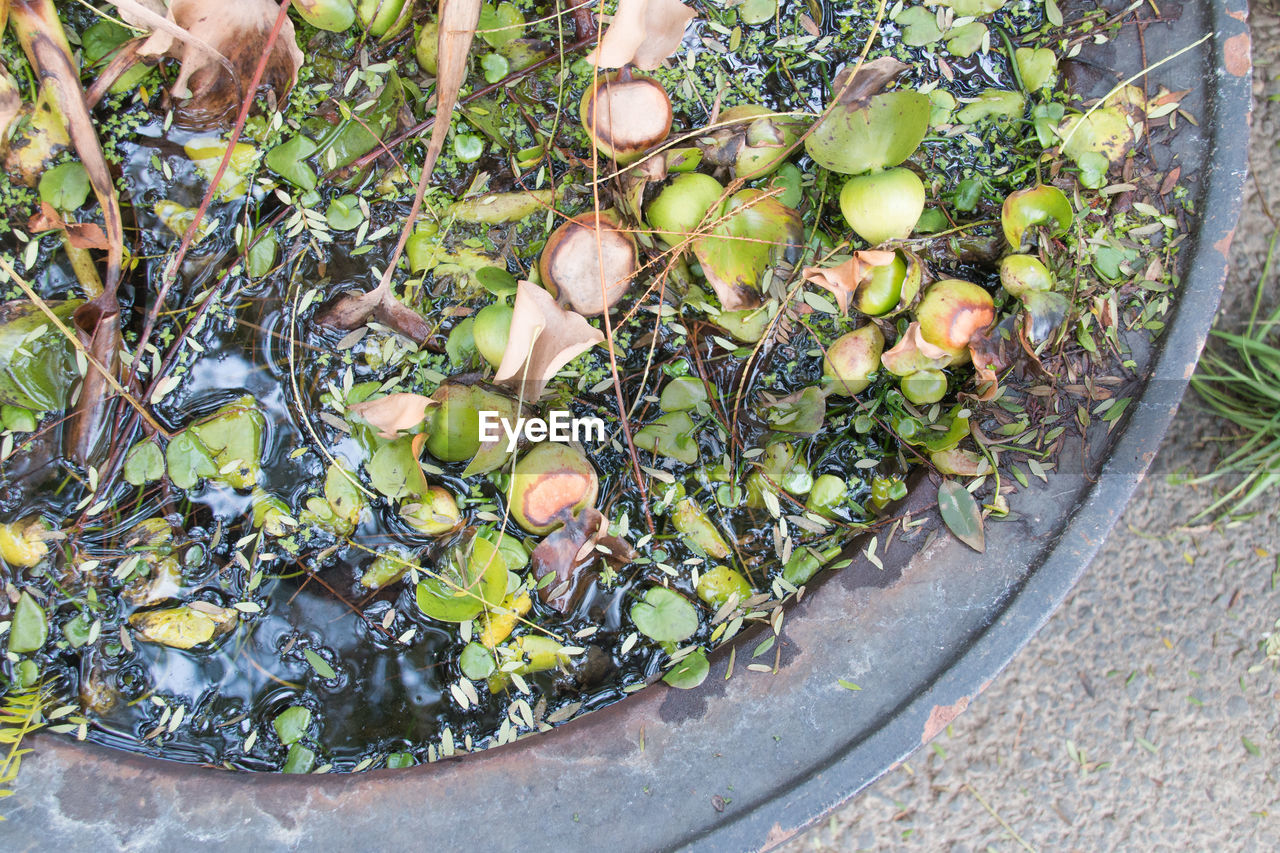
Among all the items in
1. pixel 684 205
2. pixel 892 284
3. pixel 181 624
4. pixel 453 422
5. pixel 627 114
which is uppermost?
pixel 627 114

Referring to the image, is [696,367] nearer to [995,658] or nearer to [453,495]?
[453,495]

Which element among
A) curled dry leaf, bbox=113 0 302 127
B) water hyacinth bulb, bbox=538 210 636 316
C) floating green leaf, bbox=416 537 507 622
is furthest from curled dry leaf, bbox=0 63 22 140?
floating green leaf, bbox=416 537 507 622

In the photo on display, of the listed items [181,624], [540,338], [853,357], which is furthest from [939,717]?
[181,624]

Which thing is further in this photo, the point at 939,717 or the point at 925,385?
the point at 925,385

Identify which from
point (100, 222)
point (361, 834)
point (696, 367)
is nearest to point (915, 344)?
point (696, 367)

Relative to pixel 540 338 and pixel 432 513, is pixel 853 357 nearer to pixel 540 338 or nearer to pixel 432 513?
pixel 540 338

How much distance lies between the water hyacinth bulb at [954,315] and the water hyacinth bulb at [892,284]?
31 mm

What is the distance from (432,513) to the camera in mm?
1088

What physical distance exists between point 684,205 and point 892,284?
31cm

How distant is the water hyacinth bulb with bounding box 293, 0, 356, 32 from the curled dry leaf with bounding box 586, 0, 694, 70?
38cm

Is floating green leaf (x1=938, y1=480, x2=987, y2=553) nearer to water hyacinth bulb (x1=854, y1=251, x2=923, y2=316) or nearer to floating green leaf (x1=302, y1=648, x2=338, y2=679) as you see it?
water hyacinth bulb (x1=854, y1=251, x2=923, y2=316)

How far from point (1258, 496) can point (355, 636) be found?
67.2 inches

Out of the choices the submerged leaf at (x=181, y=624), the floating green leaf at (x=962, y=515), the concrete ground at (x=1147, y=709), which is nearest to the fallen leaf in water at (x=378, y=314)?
the submerged leaf at (x=181, y=624)

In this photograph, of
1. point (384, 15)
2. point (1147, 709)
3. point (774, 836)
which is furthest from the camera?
point (1147, 709)
